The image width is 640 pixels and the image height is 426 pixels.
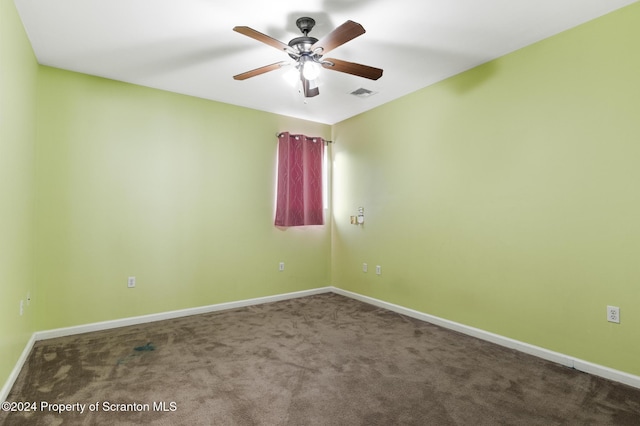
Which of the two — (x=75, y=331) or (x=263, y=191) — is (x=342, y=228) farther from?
(x=75, y=331)

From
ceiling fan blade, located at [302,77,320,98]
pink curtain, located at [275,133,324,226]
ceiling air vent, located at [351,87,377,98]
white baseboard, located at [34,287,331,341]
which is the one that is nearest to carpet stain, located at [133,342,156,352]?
white baseboard, located at [34,287,331,341]

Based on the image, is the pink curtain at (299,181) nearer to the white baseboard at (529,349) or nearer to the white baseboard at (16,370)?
the white baseboard at (529,349)

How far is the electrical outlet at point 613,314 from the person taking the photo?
2398 millimetres

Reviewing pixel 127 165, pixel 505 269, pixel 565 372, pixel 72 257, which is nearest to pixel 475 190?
pixel 505 269

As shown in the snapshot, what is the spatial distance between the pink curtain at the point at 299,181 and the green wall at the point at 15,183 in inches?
105

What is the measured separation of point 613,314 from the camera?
2.42 metres

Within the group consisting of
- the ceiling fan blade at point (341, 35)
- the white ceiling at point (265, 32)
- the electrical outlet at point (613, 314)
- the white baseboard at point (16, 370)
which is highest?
the white ceiling at point (265, 32)

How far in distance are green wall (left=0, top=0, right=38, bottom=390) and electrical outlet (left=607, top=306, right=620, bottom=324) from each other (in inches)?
163

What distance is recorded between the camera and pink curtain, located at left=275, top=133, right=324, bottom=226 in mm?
4688

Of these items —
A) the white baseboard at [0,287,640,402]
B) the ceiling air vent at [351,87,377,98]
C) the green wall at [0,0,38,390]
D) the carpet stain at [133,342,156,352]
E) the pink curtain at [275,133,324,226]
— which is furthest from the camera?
the pink curtain at [275,133,324,226]

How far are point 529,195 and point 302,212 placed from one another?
9.36 ft

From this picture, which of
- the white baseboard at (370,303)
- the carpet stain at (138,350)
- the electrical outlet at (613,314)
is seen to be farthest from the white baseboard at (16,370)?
the electrical outlet at (613,314)

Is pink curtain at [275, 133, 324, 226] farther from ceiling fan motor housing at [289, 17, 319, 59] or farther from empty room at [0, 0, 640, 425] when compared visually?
ceiling fan motor housing at [289, 17, 319, 59]

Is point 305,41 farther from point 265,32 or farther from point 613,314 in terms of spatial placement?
point 613,314
